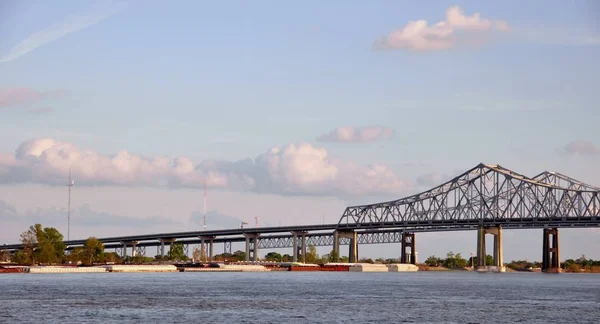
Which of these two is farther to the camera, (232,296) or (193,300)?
(232,296)

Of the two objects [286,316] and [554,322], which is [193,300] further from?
[554,322]

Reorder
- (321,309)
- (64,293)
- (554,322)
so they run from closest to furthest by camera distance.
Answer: (554,322)
(321,309)
(64,293)

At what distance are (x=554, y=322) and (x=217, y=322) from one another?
2507cm

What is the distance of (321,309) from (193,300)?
15529mm

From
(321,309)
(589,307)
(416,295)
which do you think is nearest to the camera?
(321,309)

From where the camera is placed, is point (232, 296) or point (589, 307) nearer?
point (589, 307)

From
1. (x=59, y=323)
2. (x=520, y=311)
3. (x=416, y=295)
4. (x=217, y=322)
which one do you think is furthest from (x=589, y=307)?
(x=59, y=323)

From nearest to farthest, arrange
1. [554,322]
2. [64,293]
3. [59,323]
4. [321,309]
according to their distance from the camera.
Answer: [59,323] → [554,322] → [321,309] → [64,293]

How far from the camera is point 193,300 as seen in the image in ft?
318

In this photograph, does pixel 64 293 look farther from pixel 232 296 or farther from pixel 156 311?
pixel 156 311

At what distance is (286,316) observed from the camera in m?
79.3

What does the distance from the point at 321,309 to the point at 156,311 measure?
13.9 m

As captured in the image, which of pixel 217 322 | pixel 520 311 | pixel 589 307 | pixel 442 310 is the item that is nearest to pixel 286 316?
pixel 217 322

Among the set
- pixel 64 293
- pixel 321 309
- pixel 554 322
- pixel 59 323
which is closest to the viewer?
pixel 59 323
